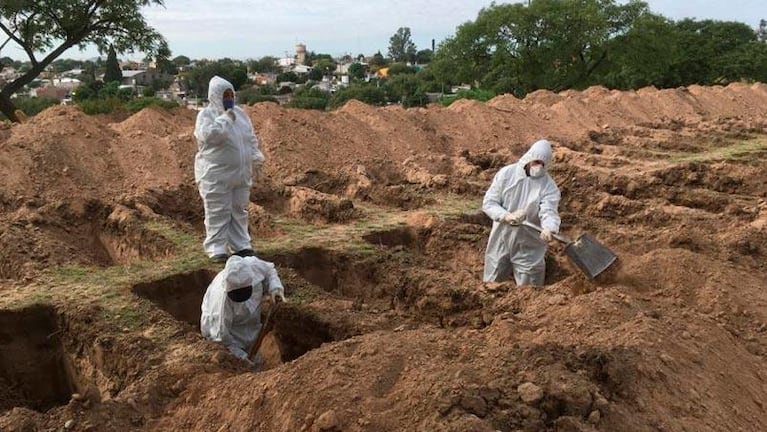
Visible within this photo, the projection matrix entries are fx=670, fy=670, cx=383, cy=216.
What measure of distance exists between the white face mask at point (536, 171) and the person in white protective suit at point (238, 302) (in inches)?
96.3

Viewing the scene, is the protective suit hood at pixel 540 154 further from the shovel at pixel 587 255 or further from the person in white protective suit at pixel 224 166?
the person in white protective suit at pixel 224 166

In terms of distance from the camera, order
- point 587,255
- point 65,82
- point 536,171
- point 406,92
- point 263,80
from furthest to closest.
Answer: point 263,80, point 65,82, point 406,92, point 536,171, point 587,255

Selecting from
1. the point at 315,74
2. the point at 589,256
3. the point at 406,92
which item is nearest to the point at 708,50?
the point at 406,92

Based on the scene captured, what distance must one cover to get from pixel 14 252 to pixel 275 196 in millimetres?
3427

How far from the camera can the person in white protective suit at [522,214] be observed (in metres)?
5.88

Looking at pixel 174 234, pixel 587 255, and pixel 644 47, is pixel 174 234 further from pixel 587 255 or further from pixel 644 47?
pixel 644 47

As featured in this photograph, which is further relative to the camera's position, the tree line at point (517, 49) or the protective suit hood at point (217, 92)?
the tree line at point (517, 49)

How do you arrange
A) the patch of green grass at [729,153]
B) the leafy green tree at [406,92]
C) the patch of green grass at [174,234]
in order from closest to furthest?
the patch of green grass at [174,234] < the patch of green grass at [729,153] < the leafy green tree at [406,92]

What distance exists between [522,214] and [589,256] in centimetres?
67

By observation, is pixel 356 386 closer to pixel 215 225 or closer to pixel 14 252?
pixel 215 225

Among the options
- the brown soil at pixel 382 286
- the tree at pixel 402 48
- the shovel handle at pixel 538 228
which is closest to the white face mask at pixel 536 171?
the shovel handle at pixel 538 228

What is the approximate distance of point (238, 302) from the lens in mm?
4801

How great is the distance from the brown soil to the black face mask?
1.31 ft

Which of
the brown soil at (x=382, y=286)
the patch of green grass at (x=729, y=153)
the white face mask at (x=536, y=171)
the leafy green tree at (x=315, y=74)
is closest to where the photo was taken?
the brown soil at (x=382, y=286)
